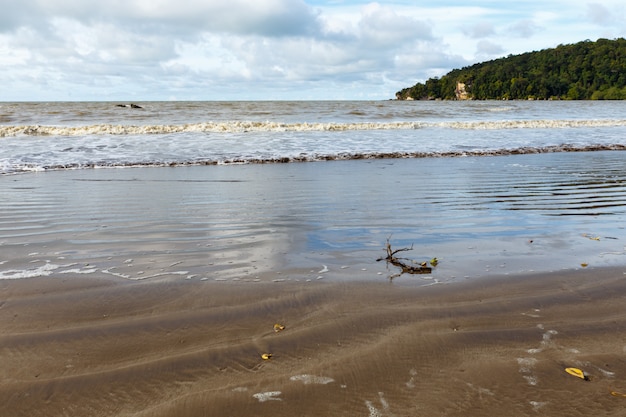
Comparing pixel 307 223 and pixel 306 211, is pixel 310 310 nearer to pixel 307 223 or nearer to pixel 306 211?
pixel 307 223

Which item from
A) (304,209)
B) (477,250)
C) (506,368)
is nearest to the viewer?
(506,368)

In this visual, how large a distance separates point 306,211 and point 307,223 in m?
0.69

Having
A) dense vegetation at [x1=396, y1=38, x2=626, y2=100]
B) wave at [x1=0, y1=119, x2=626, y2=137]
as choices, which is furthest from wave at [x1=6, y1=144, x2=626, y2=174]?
dense vegetation at [x1=396, y1=38, x2=626, y2=100]

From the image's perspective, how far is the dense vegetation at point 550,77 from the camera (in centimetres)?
9250

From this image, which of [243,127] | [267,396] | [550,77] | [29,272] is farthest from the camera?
[550,77]

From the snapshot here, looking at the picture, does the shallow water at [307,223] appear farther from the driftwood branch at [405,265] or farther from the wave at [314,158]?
the wave at [314,158]

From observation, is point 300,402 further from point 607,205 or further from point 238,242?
point 607,205

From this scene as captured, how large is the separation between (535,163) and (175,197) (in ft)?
27.5

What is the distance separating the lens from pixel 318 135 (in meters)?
19.5

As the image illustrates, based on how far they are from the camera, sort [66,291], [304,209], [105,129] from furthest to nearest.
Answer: [105,129] < [304,209] < [66,291]

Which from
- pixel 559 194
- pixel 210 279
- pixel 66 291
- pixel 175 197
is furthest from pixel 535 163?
pixel 66 291

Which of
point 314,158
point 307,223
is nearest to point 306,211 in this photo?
point 307,223

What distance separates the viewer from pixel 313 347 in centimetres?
272

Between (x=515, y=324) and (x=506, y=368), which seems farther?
(x=515, y=324)
